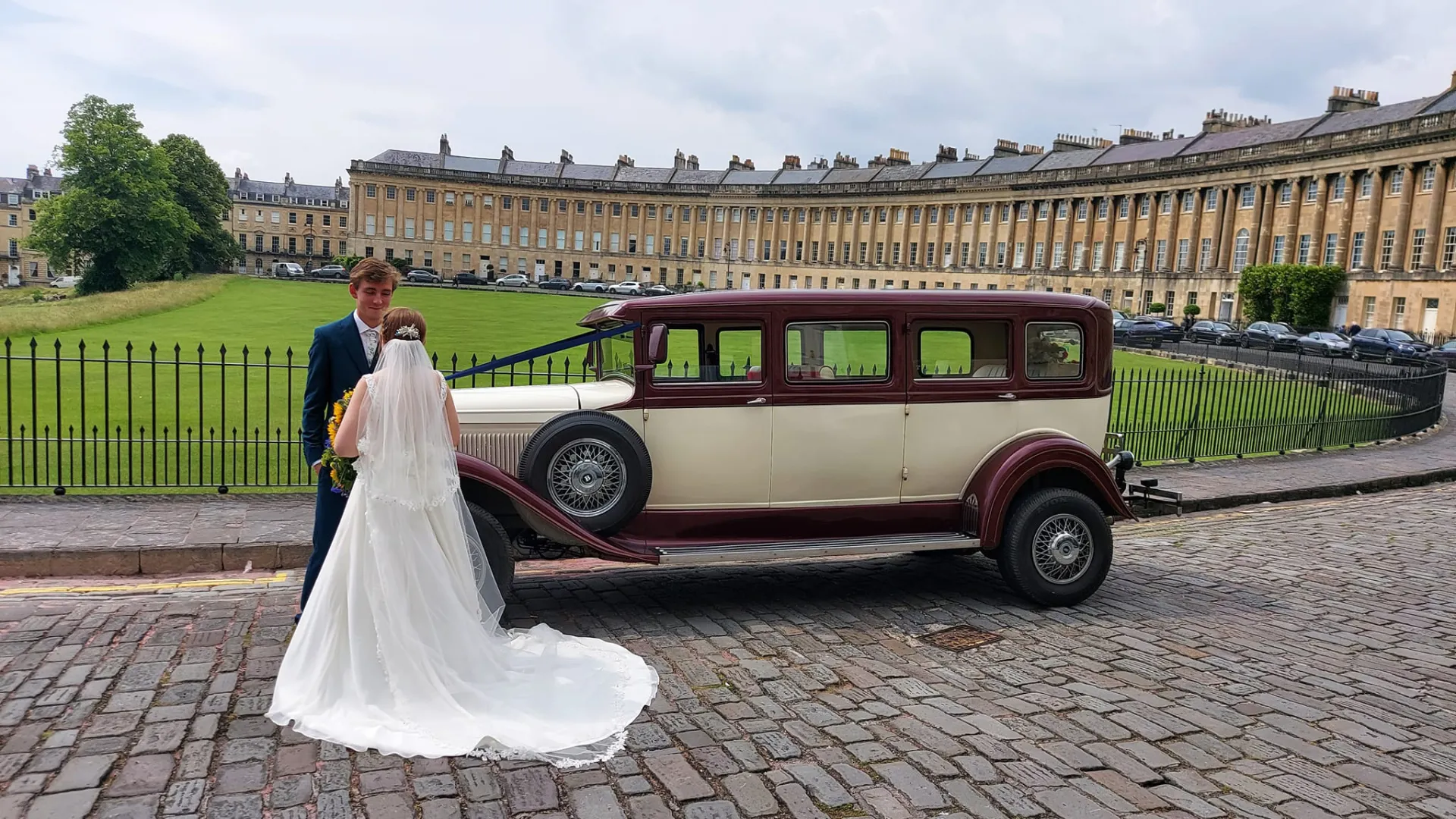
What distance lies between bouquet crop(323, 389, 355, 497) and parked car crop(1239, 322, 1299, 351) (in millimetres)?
42731

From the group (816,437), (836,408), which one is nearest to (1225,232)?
(836,408)

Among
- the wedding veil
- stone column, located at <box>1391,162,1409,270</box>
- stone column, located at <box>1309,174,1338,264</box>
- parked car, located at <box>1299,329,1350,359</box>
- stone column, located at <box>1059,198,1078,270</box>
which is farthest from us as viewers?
stone column, located at <box>1059,198,1078,270</box>

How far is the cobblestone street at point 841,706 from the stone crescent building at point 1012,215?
56.9m

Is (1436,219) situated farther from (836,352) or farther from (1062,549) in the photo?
(836,352)

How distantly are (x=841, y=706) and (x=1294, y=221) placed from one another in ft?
230

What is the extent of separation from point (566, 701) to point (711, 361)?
277 centimetres

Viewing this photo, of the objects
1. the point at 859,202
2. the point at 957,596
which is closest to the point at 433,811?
the point at 957,596

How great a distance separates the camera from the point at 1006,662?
19.5ft

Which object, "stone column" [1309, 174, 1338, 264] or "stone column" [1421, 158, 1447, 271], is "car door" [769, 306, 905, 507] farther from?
"stone column" [1309, 174, 1338, 264]

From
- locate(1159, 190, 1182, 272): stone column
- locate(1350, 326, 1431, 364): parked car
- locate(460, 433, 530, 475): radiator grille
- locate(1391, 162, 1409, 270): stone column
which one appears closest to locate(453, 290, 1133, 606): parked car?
locate(460, 433, 530, 475): radiator grille

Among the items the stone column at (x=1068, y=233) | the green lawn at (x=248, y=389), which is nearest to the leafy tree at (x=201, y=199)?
the green lawn at (x=248, y=389)

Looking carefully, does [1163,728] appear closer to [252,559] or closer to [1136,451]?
[252,559]

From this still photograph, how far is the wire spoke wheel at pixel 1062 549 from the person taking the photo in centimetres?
720

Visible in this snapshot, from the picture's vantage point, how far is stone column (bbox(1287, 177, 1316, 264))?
62719 millimetres
